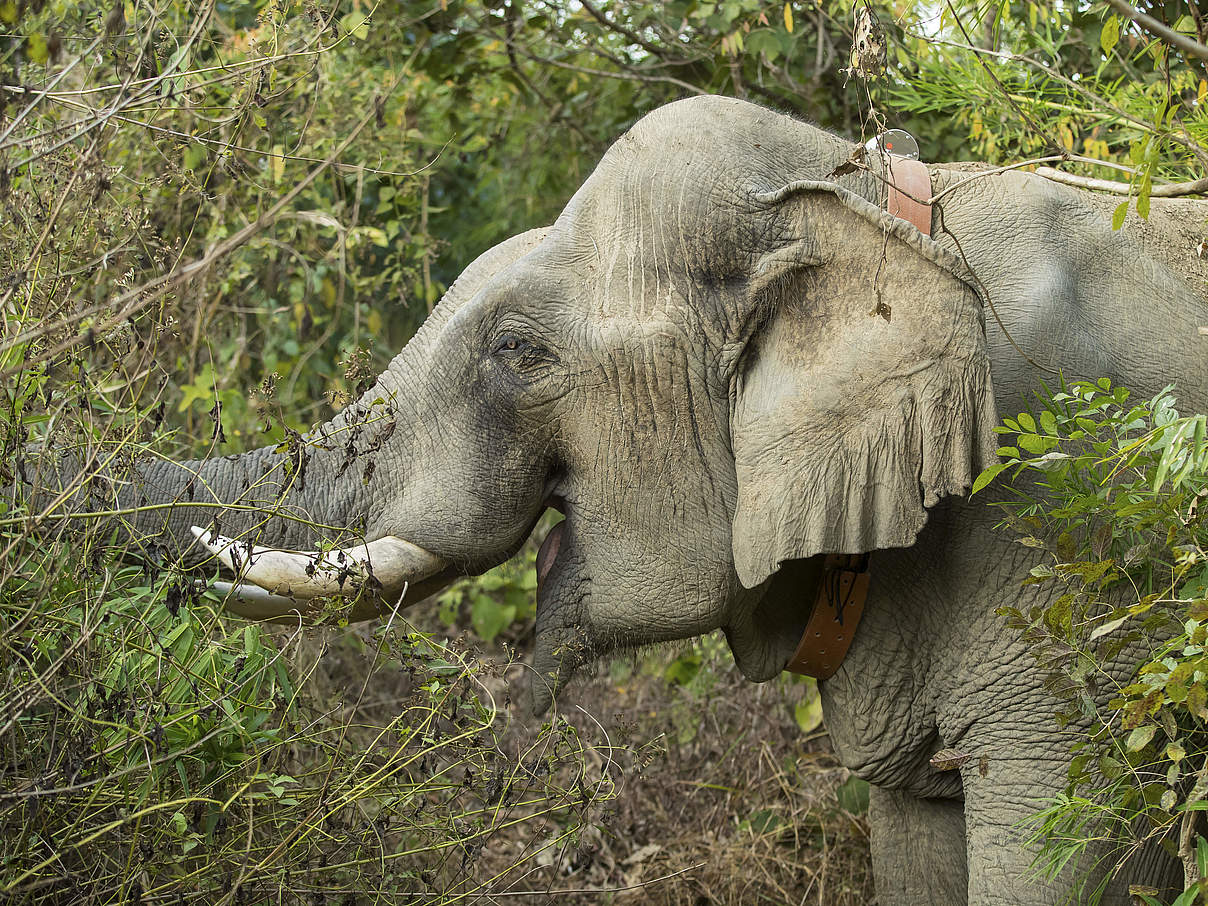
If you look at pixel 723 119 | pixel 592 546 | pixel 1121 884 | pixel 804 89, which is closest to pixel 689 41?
pixel 804 89

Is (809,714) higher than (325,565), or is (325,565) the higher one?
(325,565)

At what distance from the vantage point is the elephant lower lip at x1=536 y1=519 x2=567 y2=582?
9.86 feet

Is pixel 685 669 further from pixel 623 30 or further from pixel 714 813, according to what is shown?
pixel 623 30

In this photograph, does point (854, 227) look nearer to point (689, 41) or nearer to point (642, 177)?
point (642, 177)

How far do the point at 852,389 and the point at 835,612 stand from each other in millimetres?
562

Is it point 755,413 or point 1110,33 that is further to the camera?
point 755,413

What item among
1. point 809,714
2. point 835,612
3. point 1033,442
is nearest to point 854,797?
point 809,714

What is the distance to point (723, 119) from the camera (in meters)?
2.89

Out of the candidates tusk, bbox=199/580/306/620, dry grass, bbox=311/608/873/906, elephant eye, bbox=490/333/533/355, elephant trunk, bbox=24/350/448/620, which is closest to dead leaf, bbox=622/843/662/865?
dry grass, bbox=311/608/873/906

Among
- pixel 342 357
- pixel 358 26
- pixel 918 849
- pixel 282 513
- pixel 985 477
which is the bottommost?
pixel 918 849

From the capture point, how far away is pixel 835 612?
2947mm

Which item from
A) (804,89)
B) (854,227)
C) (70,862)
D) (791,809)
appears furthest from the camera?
(804,89)

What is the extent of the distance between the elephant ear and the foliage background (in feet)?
1.03

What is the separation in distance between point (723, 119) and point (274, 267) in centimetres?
357
